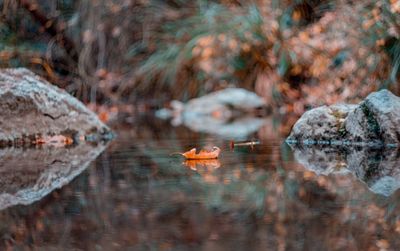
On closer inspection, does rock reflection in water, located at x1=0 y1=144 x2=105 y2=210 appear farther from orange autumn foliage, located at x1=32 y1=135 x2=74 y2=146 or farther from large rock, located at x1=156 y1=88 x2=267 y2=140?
large rock, located at x1=156 y1=88 x2=267 y2=140

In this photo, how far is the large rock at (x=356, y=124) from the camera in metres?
7.43

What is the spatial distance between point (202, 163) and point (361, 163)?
108cm

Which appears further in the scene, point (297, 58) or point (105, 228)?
point (297, 58)

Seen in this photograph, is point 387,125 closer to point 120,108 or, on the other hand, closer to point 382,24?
point 382,24

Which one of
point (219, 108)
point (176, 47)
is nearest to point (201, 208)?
point (219, 108)

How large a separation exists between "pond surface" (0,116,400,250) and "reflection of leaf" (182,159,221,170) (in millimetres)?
10

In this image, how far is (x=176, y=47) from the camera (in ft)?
54.4

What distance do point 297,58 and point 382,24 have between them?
4194mm

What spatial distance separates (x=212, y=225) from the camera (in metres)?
3.77

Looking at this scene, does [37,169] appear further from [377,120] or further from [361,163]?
[377,120]

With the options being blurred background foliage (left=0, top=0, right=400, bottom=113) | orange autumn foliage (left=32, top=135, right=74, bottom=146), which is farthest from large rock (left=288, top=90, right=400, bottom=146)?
blurred background foliage (left=0, top=0, right=400, bottom=113)

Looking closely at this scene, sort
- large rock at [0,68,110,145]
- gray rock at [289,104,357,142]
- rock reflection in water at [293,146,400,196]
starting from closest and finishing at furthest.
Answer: rock reflection in water at [293,146,400,196]
gray rock at [289,104,357,142]
large rock at [0,68,110,145]

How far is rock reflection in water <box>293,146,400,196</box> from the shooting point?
5.23 metres

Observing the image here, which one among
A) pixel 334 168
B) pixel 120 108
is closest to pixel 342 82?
pixel 120 108
